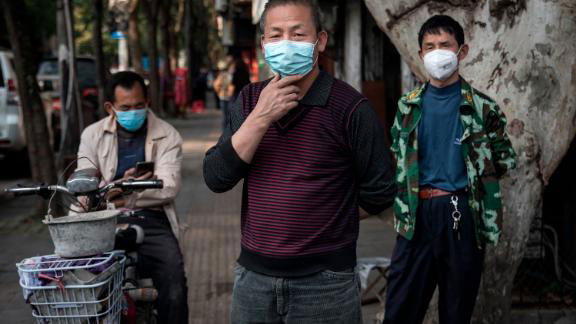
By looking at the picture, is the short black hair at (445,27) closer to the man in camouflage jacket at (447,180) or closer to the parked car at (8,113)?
the man in camouflage jacket at (447,180)

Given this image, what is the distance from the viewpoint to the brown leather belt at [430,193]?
13.5 ft

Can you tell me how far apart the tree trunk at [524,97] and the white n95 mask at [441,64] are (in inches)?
31.6

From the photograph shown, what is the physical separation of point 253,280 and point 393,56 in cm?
843

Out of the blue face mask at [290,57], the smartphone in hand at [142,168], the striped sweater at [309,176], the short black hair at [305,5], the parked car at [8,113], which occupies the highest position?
the short black hair at [305,5]

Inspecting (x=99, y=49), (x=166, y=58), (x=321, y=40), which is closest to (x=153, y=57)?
(x=166, y=58)

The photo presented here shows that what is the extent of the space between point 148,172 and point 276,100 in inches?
68.4

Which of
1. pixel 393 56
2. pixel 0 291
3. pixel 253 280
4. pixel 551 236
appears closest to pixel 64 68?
pixel 393 56

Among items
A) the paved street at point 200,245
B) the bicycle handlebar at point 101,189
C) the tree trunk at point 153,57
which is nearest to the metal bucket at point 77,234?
the bicycle handlebar at point 101,189

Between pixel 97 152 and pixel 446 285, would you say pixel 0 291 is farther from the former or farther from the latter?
pixel 446 285

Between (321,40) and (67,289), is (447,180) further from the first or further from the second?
(67,289)

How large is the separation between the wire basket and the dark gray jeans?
2.11 feet

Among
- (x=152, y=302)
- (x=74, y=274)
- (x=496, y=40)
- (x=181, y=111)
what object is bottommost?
(x=181, y=111)

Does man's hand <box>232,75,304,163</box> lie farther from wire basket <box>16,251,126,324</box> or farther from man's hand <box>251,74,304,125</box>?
wire basket <box>16,251,126,324</box>

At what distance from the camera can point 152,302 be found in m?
4.11
